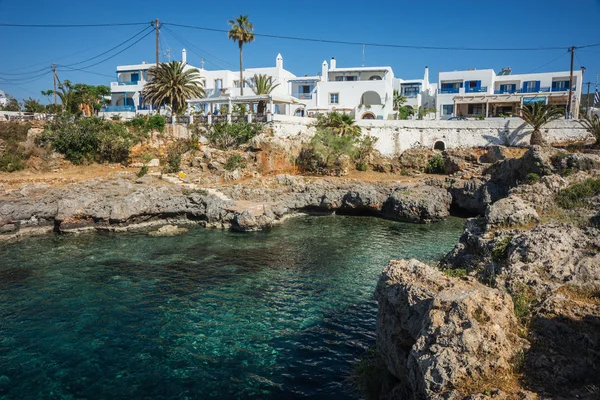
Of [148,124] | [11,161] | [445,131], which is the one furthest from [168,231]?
[445,131]

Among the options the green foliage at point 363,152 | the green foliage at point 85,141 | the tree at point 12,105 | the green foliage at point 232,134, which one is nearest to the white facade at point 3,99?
the tree at point 12,105

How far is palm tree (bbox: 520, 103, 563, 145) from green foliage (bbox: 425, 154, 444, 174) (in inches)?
359

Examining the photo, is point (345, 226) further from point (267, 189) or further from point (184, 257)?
point (184, 257)

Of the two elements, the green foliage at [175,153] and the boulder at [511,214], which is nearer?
the boulder at [511,214]

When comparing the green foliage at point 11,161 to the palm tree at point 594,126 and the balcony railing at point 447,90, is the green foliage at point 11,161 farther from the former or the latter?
the balcony railing at point 447,90

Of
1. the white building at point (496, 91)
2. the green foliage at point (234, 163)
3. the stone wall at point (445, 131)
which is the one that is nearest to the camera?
the green foliage at point (234, 163)

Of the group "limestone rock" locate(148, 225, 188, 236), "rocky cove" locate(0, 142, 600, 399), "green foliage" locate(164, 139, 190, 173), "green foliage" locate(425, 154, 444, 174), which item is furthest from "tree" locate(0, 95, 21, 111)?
"rocky cove" locate(0, 142, 600, 399)

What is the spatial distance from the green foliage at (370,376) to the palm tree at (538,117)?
38.5 meters

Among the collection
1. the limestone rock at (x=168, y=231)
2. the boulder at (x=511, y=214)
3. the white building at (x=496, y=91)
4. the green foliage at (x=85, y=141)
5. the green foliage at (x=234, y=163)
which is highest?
the white building at (x=496, y=91)

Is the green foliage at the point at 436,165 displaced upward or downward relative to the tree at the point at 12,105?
downward

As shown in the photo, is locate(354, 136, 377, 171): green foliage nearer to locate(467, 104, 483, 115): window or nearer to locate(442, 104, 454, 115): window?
locate(442, 104, 454, 115): window

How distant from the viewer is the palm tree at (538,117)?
134ft

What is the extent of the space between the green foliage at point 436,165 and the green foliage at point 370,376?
116 feet

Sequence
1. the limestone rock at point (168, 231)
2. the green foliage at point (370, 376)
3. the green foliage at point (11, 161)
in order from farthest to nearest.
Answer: the green foliage at point (11, 161) < the limestone rock at point (168, 231) < the green foliage at point (370, 376)
